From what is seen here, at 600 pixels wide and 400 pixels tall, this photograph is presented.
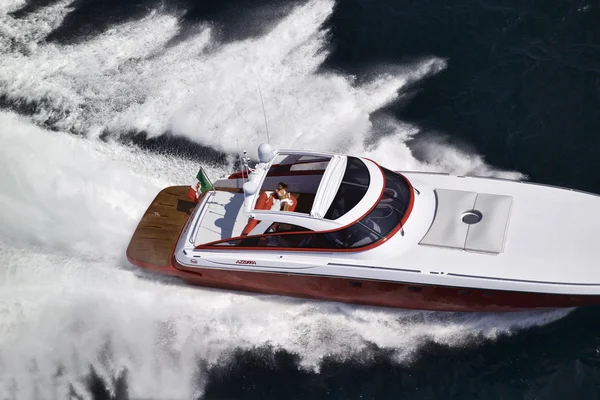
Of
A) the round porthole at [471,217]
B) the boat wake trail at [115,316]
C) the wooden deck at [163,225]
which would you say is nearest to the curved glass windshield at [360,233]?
the wooden deck at [163,225]

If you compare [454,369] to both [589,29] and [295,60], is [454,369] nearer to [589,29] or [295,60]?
[295,60]

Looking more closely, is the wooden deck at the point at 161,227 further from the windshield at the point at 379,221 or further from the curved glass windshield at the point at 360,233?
the windshield at the point at 379,221

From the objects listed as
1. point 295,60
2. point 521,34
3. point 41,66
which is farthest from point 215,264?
point 521,34

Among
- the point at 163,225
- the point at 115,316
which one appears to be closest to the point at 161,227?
the point at 163,225

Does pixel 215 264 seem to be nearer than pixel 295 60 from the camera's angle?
Yes

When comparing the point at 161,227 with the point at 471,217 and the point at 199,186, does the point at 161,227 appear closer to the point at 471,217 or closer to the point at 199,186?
the point at 199,186

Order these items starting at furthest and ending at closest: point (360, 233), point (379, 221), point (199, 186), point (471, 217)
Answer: point (199, 186), point (471, 217), point (379, 221), point (360, 233)
